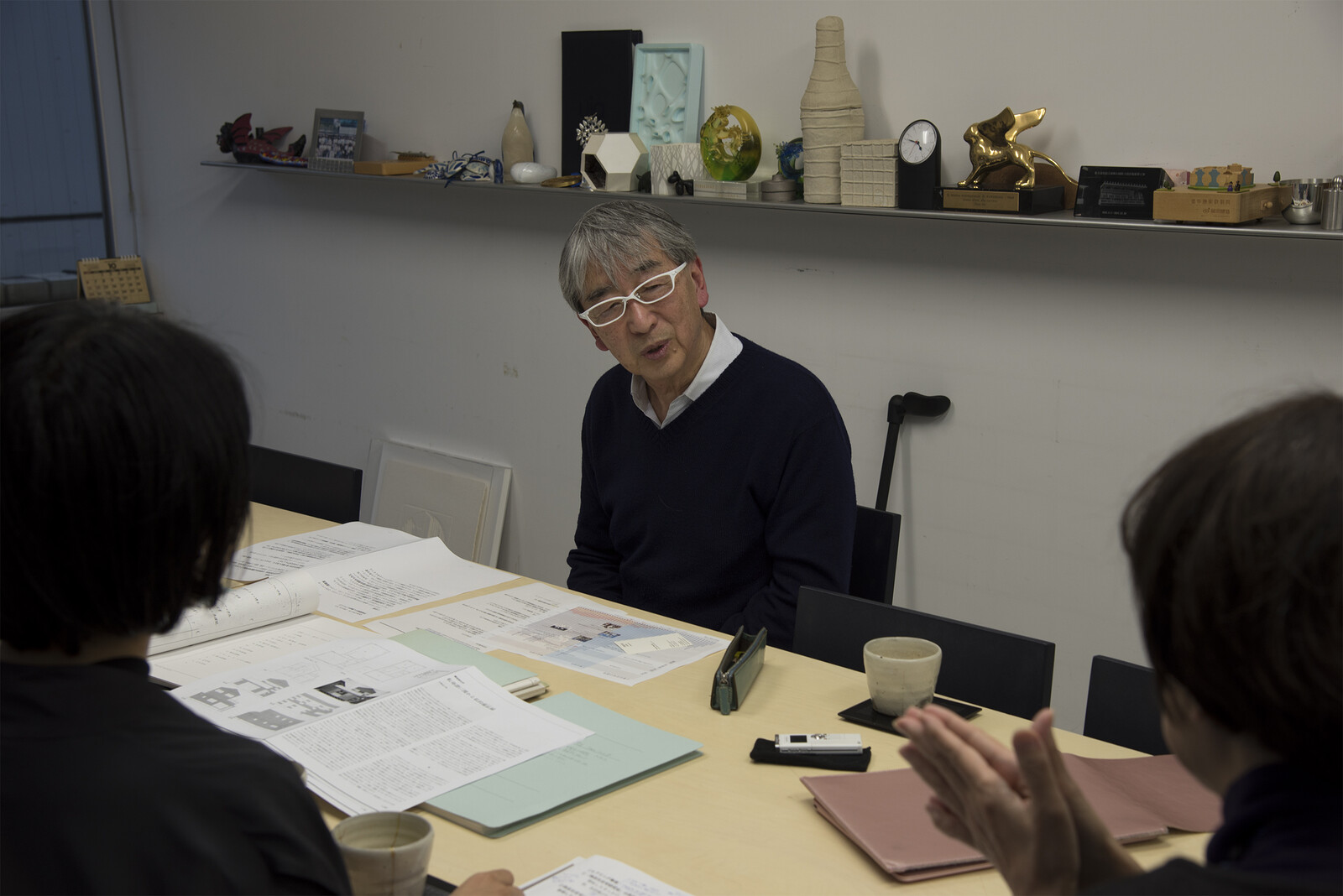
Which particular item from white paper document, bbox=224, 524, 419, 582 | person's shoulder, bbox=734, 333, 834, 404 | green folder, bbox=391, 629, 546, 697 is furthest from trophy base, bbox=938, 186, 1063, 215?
green folder, bbox=391, 629, 546, 697

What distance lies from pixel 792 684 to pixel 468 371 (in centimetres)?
262

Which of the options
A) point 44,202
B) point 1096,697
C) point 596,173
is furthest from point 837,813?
point 44,202

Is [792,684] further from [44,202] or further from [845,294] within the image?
[44,202]

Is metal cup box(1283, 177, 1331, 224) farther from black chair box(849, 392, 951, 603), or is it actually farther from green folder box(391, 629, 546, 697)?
green folder box(391, 629, 546, 697)

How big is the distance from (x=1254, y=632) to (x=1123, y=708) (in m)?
0.94

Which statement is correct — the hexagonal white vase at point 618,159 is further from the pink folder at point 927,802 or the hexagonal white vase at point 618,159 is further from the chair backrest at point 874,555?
the pink folder at point 927,802

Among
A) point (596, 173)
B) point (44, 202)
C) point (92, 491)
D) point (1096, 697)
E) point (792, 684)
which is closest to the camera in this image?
point (92, 491)

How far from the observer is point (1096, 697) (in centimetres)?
159

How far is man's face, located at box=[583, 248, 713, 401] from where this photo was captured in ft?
7.20

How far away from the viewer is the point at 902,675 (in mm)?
1555

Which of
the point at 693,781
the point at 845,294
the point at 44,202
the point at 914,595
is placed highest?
the point at 44,202

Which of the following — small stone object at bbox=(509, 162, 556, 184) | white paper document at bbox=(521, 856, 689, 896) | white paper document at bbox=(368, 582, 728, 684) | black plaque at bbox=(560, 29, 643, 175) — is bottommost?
white paper document at bbox=(521, 856, 689, 896)

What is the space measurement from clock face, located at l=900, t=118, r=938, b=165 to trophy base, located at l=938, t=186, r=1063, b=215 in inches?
3.9

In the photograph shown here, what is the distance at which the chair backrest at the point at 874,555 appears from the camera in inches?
85.7
